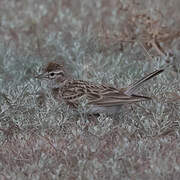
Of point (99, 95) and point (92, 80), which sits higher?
point (92, 80)

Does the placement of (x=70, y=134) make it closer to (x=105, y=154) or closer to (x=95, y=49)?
(x=105, y=154)

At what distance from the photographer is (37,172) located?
523 cm

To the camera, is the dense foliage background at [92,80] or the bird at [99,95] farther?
the bird at [99,95]

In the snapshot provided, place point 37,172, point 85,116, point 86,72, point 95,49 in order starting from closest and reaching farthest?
point 37,172
point 85,116
point 86,72
point 95,49

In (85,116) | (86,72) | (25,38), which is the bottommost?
(85,116)

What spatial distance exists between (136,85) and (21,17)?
5199mm

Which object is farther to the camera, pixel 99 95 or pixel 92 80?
pixel 92 80

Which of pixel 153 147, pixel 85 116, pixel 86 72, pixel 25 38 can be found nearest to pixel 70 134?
pixel 85 116

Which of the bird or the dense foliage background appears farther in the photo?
the bird

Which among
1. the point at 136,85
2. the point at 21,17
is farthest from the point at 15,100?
the point at 21,17

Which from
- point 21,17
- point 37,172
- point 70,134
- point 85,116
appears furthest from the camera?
point 21,17

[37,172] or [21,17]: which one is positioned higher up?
[21,17]

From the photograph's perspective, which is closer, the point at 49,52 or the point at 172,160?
the point at 172,160

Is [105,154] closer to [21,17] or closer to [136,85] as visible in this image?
[136,85]
